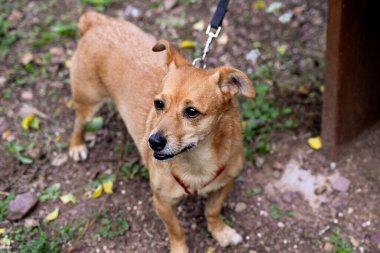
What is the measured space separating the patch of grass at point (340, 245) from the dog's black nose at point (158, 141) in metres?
1.73

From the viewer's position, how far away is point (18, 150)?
472 centimetres

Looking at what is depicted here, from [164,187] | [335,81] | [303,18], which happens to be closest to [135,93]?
[164,187]

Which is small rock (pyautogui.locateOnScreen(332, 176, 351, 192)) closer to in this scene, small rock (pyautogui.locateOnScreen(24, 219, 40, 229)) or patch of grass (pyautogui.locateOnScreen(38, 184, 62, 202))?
patch of grass (pyautogui.locateOnScreen(38, 184, 62, 202))

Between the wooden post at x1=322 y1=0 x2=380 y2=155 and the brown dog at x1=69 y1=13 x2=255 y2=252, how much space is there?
1.03 metres

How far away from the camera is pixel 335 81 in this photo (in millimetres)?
4152

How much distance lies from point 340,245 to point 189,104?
1764 millimetres

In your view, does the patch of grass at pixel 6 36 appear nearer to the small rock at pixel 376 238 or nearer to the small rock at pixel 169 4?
the small rock at pixel 169 4

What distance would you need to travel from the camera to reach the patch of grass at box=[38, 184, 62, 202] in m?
4.41

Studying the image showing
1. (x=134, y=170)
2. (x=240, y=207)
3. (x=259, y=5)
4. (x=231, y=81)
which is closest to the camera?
(x=231, y=81)

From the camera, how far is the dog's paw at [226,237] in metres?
4.03

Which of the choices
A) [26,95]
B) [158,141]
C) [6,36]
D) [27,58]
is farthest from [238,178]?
[6,36]

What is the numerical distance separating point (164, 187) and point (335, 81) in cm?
164

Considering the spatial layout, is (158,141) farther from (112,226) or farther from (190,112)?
(112,226)

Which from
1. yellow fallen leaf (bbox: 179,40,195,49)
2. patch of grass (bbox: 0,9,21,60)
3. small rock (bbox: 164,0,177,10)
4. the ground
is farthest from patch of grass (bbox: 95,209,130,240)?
small rock (bbox: 164,0,177,10)
